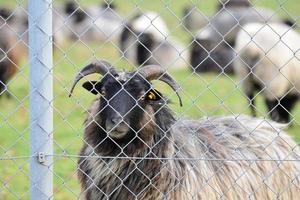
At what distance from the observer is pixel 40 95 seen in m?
3.64

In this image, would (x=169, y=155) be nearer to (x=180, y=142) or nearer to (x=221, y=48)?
(x=180, y=142)

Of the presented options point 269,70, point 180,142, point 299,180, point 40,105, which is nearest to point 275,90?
point 269,70

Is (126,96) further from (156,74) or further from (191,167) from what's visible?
(191,167)

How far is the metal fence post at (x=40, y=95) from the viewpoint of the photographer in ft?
11.7

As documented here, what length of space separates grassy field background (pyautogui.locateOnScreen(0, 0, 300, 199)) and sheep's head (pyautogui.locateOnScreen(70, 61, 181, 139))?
0.55 ft

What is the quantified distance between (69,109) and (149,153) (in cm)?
632

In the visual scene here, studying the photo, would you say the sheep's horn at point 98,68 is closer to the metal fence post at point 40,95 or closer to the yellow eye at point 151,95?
the yellow eye at point 151,95

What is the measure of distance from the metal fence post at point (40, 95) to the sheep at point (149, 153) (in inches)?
28.2

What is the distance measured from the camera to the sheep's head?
442cm

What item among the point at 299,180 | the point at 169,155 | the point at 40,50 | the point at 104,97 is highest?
the point at 40,50

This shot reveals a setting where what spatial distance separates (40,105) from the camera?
3641 millimetres

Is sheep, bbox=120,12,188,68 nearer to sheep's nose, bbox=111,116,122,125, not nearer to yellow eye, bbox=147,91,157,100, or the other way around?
yellow eye, bbox=147,91,157,100

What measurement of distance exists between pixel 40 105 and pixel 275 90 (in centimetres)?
586

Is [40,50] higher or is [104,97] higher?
[40,50]
